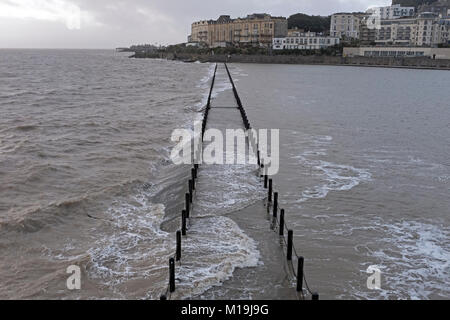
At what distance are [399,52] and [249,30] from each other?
62.9 metres

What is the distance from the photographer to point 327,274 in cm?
848

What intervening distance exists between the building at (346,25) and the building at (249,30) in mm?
18926

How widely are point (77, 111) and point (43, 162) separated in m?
15.3

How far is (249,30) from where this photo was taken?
17062cm

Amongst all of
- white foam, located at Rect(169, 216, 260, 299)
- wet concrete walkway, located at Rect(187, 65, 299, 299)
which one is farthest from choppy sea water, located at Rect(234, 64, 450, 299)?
white foam, located at Rect(169, 216, 260, 299)

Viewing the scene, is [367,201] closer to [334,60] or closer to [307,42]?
[334,60]

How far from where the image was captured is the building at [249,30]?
538ft

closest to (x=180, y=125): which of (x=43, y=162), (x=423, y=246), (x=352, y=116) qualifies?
(x=43, y=162)

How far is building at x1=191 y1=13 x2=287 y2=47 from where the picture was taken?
538ft

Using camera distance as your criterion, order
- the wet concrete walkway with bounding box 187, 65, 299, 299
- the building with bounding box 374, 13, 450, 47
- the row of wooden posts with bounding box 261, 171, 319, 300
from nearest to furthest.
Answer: the row of wooden posts with bounding box 261, 171, 319, 300 < the wet concrete walkway with bounding box 187, 65, 299, 299 < the building with bounding box 374, 13, 450, 47

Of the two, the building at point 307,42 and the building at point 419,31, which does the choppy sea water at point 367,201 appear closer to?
the building at point 419,31

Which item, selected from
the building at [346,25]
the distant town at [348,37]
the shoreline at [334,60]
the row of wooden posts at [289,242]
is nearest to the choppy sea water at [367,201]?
the row of wooden posts at [289,242]

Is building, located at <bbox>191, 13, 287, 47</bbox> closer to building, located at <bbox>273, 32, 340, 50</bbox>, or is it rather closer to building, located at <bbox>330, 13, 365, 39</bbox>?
building, located at <bbox>273, 32, 340, 50</bbox>

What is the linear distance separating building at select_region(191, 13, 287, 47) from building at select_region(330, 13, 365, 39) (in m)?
18.9
